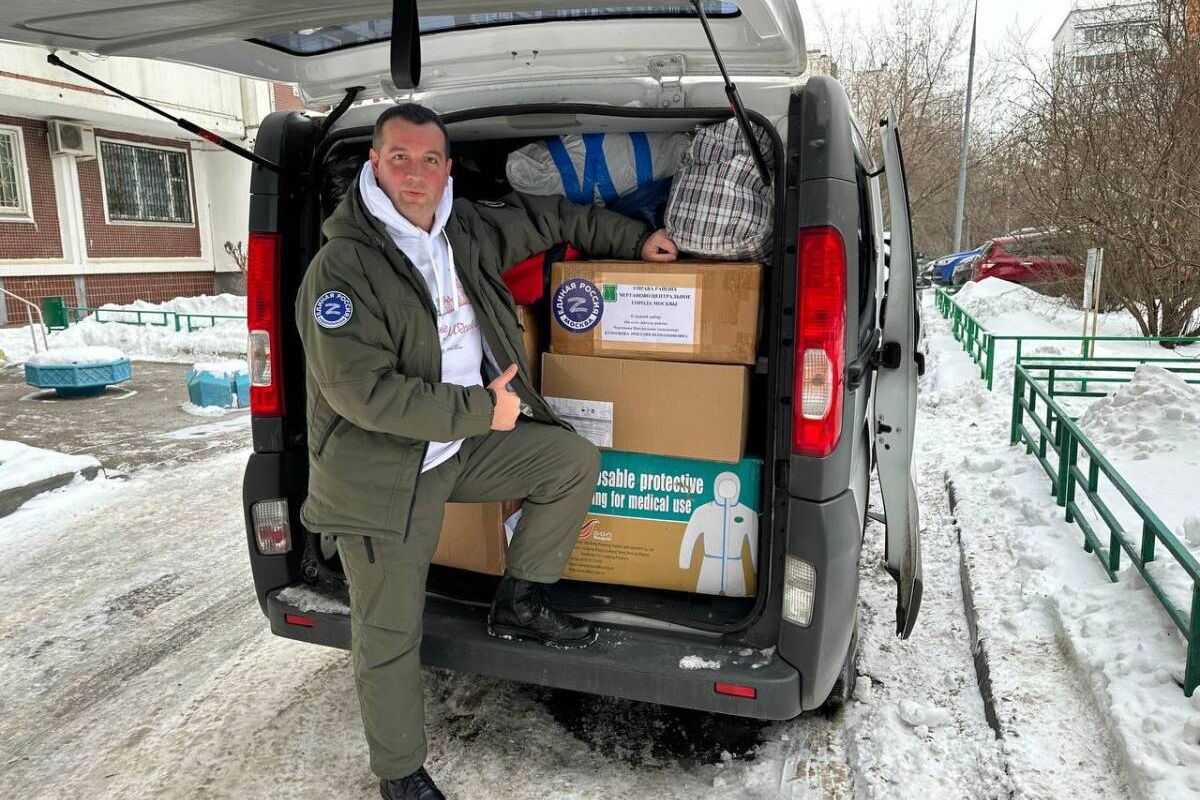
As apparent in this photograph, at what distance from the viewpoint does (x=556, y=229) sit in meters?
2.88

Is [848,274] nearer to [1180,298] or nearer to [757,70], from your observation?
[757,70]

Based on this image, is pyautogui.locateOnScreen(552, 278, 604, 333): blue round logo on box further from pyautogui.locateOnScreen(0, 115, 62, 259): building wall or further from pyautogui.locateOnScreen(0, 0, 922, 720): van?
pyautogui.locateOnScreen(0, 115, 62, 259): building wall

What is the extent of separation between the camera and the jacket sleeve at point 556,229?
9.37 feet

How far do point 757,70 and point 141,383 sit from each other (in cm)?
1089

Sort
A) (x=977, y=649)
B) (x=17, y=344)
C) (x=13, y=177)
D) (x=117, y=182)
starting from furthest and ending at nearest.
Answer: (x=117, y=182) < (x=13, y=177) < (x=17, y=344) < (x=977, y=649)

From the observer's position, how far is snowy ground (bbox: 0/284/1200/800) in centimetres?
269

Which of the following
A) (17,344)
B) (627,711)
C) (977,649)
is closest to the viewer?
(627,711)

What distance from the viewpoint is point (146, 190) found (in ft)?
67.3

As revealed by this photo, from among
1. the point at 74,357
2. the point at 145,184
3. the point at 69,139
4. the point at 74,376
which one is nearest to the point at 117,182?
the point at 145,184

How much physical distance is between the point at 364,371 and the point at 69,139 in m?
19.7

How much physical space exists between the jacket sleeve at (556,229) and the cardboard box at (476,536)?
2.90 feet

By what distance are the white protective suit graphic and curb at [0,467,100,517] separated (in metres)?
4.91

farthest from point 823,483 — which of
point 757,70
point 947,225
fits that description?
point 947,225

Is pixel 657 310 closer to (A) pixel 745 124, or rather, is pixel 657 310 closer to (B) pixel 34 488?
(A) pixel 745 124
